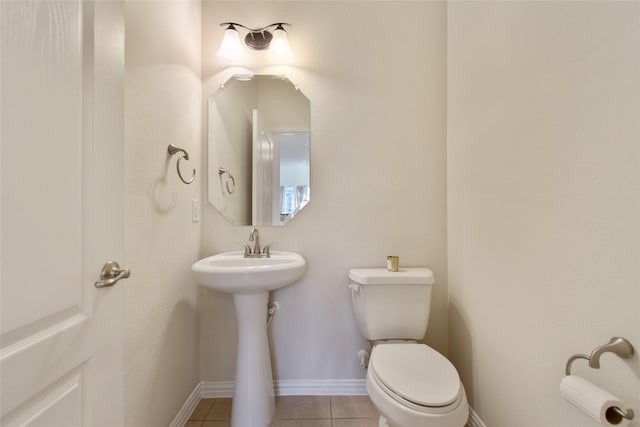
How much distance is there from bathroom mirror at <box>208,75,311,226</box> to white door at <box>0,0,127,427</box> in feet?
2.95

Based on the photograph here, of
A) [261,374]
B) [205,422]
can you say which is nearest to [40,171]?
[261,374]

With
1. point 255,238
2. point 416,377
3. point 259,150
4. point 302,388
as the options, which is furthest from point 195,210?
point 416,377

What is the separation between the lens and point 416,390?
0.96 meters

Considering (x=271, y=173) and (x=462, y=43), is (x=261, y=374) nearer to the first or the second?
(x=271, y=173)

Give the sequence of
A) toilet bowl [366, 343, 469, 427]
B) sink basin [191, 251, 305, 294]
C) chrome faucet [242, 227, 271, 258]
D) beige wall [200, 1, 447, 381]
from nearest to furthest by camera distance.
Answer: toilet bowl [366, 343, 469, 427] < sink basin [191, 251, 305, 294] < chrome faucet [242, 227, 271, 258] < beige wall [200, 1, 447, 381]

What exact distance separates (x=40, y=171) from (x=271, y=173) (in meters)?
1.16

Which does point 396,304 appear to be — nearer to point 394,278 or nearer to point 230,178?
point 394,278

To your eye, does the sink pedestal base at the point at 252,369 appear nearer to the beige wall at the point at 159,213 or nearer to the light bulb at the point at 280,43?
the beige wall at the point at 159,213

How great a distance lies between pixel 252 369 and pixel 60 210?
1.11 meters

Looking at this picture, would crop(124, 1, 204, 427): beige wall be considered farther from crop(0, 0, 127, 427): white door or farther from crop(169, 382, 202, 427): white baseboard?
crop(0, 0, 127, 427): white door

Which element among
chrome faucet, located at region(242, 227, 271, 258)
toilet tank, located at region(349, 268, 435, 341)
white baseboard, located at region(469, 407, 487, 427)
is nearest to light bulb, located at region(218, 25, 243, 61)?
chrome faucet, located at region(242, 227, 271, 258)

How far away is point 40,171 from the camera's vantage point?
0.51 meters

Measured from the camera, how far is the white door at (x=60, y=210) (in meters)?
0.46

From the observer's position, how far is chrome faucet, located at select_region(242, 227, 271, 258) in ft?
4.90
